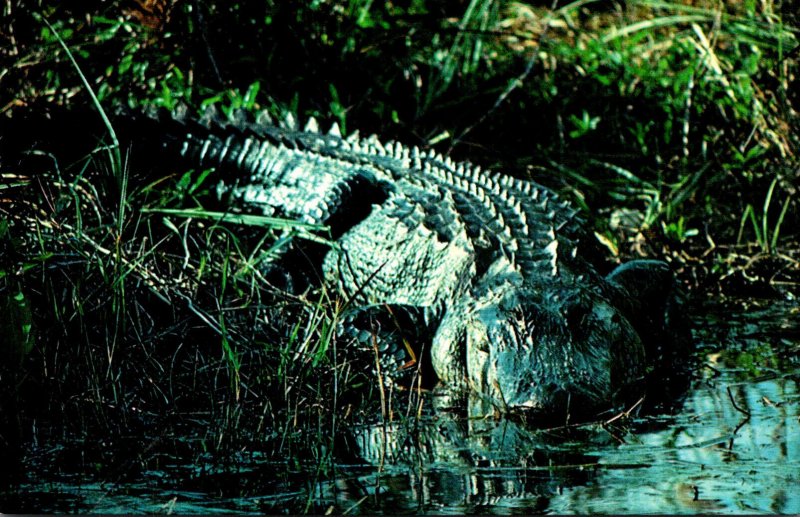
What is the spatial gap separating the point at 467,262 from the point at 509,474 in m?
1.67

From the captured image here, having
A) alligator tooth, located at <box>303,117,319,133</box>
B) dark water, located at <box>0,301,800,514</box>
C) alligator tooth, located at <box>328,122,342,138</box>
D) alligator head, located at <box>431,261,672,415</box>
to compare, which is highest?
alligator tooth, located at <box>303,117,319,133</box>

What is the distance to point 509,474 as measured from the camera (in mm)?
2719

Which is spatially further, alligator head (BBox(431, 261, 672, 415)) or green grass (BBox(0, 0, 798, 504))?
alligator head (BBox(431, 261, 672, 415))

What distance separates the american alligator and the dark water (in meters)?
0.32

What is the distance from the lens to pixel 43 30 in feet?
18.3

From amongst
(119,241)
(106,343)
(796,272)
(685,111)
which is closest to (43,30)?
(119,241)

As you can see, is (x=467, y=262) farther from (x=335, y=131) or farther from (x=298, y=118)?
(x=298, y=118)

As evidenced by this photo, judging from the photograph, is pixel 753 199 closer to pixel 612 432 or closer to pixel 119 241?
pixel 612 432

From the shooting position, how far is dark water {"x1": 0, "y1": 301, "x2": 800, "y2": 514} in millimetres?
2480

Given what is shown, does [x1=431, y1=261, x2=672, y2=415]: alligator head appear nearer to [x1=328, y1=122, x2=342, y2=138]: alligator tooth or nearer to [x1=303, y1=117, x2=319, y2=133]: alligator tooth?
[x1=328, y1=122, x2=342, y2=138]: alligator tooth

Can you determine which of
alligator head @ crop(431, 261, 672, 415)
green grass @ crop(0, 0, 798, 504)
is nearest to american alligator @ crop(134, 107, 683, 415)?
alligator head @ crop(431, 261, 672, 415)

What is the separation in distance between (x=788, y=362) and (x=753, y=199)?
1793mm

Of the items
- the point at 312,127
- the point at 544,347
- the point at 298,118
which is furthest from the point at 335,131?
the point at 544,347

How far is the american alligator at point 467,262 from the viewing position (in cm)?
361
